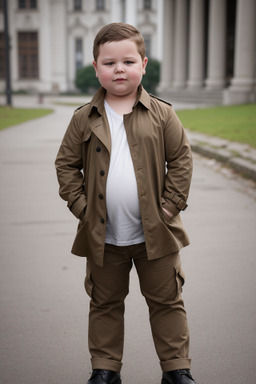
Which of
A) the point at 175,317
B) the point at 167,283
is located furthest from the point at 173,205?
the point at 175,317

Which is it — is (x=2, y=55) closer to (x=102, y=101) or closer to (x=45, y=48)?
(x=45, y=48)

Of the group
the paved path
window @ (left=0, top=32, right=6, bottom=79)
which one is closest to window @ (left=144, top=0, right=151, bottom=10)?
window @ (left=0, top=32, right=6, bottom=79)

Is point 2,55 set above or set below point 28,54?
below

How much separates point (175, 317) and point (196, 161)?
7759mm

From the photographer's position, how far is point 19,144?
1241 cm

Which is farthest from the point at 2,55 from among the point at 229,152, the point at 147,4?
the point at 229,152

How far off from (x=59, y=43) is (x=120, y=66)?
62.0 meters

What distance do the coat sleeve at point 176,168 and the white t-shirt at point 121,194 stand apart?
0.51 ft

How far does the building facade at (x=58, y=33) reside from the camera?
60.8 meters

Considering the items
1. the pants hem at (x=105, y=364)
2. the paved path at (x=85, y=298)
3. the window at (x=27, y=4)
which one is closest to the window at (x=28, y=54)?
the window at (x=27, y=4)

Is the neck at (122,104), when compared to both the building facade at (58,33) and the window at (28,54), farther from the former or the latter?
the window at (28,54)

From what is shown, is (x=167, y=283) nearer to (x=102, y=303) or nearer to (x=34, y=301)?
(x=102, y=303)

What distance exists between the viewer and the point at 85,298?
3.69 metres

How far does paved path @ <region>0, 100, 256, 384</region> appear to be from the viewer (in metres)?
2.78
